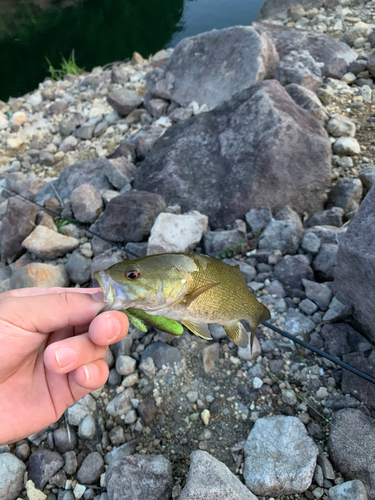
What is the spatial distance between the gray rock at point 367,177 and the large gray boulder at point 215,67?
2201mm

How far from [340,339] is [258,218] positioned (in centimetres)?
143

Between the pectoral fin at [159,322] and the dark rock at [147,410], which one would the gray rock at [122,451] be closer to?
the dark rock at [147,410]

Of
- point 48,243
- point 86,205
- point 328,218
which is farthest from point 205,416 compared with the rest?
point 86,205

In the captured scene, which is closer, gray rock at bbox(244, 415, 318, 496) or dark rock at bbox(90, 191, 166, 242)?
gray rock at bbox(244, 415, 318, 496)

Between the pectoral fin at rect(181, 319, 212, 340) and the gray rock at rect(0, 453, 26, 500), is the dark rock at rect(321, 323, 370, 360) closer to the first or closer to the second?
the pectoral fin at rect(181, 319, 212, 340)

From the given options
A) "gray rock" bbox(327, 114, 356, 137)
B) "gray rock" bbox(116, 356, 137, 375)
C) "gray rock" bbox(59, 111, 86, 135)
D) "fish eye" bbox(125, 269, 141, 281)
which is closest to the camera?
"fish eye" bbox(125, 269, 141, 281)

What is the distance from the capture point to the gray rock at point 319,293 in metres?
2.76

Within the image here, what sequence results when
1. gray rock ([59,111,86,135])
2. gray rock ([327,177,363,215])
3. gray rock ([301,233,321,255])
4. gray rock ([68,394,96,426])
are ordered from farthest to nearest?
gray rock ([59,111,86,135]) < gray rock ([327,177,363,215]) < gray rock ([301,233,321,255]) < gray rock ([68,394,96,426])

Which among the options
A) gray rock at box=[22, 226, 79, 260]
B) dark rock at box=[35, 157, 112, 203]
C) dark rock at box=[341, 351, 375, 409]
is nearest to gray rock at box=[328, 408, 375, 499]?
dark rock at box=[341, 351, 375, 409]

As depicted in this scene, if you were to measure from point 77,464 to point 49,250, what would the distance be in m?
2.05

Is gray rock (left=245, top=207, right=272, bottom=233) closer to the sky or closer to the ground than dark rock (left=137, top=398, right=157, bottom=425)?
closer to the sky

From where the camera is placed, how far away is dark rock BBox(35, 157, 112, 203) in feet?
16.0

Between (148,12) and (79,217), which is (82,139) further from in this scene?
(148,12)

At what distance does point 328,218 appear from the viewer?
3.52 m
